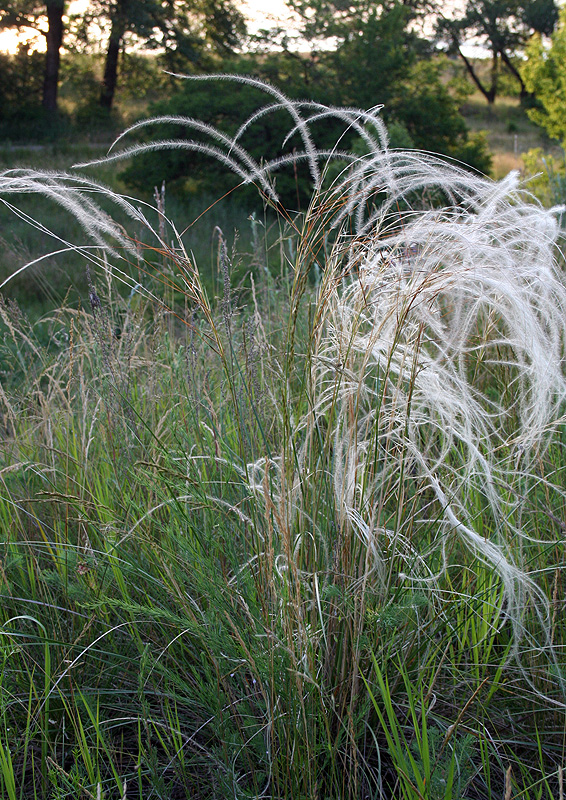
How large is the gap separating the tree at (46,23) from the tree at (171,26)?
1347 millimetres

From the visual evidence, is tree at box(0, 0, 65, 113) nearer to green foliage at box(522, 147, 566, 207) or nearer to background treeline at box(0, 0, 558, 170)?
background treeline at box(0, 0, 558, 170)

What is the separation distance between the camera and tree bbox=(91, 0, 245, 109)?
19.3 meters

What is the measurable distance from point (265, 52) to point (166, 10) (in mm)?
9262

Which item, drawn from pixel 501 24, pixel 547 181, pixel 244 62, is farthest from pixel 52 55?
pixel 501 24

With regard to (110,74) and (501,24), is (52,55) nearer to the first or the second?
(110,74)

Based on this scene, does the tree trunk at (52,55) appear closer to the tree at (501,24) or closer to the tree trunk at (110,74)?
the tree trunk at (110,74)

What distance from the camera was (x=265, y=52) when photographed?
510 inches

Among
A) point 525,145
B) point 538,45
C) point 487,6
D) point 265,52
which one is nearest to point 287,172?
point 265,52

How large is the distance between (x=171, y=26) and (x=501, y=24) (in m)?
24.2

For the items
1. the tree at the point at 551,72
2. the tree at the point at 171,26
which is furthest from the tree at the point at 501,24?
the tree at the point at 551,72

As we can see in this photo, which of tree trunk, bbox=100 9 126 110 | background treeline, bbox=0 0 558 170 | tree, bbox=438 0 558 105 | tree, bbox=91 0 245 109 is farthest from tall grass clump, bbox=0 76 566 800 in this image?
tree, bbox=438 0 558 105

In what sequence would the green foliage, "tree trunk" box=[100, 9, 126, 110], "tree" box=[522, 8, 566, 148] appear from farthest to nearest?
1. "tree trunk" box=[100, 9, 126, 110]
2. "tree" box=[522, 8, 566, 148]
3. the green foliage

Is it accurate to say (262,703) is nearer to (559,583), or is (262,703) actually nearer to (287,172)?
(559,583)

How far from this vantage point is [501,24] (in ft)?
119
